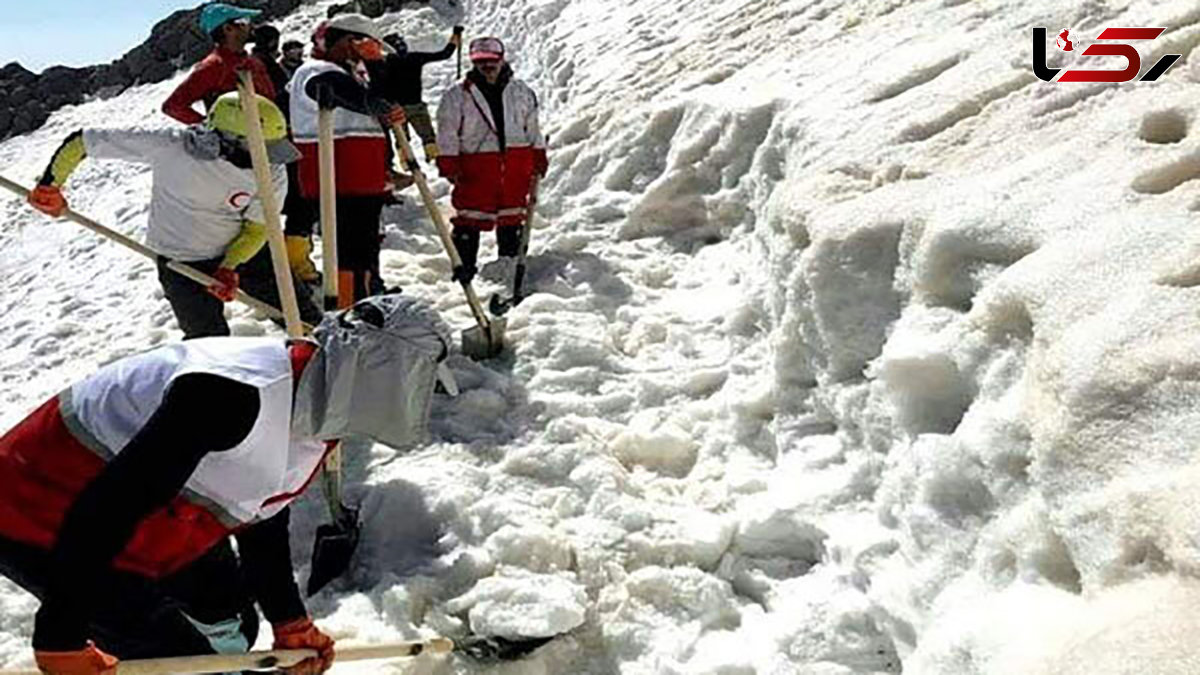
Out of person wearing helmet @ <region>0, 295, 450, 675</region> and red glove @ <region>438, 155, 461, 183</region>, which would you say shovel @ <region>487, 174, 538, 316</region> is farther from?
person wearing helmet @ <region>0, 295, 450, 675</region>

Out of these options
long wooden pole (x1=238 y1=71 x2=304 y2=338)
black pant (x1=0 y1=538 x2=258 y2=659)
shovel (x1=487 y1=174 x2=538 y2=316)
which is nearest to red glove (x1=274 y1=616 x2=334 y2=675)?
black pant (x1=0 y1=538 x2=258 y2=659)

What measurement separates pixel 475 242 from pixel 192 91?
1.86 m

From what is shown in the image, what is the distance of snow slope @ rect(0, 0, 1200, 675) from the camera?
297 centimetres

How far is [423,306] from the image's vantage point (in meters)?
2.96

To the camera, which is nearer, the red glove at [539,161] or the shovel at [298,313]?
the shovel at [298,313]

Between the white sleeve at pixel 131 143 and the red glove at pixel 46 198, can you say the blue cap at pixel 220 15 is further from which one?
the red glove at pixel 46 198

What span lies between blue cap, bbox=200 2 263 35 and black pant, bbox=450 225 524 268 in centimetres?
178

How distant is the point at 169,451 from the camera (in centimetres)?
256

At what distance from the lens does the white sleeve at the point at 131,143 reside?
195 inches

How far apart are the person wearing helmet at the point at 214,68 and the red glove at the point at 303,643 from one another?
3911 millimetres

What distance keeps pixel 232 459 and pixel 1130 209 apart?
8.71 feet

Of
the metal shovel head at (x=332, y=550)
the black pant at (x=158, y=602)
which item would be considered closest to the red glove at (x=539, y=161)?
the metal shovel head at (x=332, y=550)

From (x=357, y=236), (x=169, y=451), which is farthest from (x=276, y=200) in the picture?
(x=169, y=451)

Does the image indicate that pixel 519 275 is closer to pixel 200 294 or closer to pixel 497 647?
pixel 200 294
